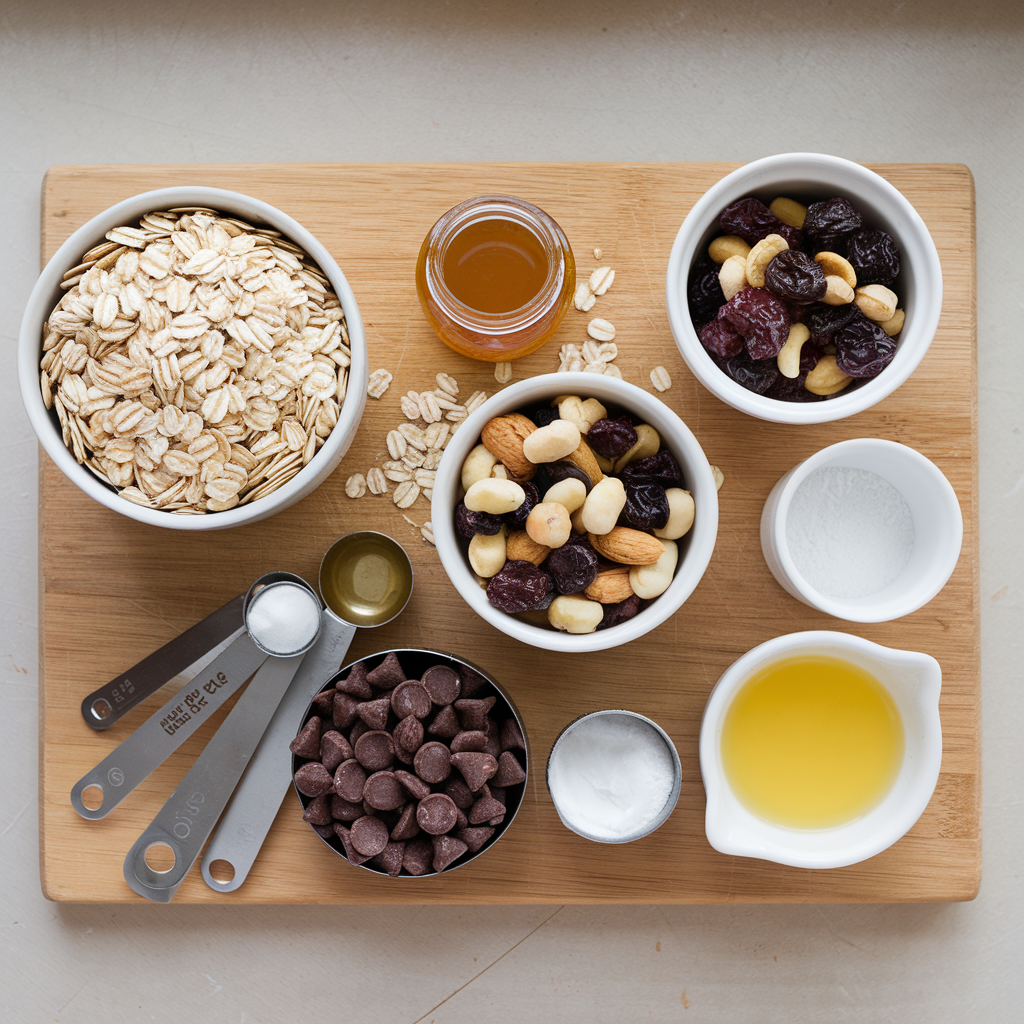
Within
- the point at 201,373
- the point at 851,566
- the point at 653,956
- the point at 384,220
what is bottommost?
the point at 653,956

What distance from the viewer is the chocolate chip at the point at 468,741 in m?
0.81

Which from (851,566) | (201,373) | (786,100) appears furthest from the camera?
(786,100)

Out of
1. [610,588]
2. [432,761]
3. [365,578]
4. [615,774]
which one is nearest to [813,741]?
[615,774]

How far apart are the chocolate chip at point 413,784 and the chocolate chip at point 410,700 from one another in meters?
0.06

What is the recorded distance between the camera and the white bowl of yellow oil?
0.87m

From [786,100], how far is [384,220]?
1.79ft

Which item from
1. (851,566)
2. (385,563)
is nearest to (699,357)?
(851,566)

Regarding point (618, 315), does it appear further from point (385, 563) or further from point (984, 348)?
point (984, 348)

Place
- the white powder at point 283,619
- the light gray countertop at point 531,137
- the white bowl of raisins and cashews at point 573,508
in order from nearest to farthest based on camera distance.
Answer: the white bowl of raisins and cashews at point 573,508, the white powder at point 283,619, the light gray countertop at point 531,137

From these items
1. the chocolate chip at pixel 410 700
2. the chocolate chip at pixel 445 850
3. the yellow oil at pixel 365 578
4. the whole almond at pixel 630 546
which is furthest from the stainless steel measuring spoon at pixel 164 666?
the whole almond at pixel 630 546

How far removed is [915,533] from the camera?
0.89 m

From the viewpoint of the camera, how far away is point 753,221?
811mm

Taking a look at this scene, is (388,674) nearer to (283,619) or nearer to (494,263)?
(283,619)

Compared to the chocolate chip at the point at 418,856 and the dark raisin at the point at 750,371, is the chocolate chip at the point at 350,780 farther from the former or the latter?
the dark raisin at the point at 750,371
